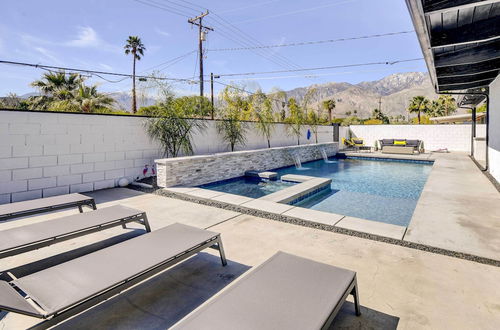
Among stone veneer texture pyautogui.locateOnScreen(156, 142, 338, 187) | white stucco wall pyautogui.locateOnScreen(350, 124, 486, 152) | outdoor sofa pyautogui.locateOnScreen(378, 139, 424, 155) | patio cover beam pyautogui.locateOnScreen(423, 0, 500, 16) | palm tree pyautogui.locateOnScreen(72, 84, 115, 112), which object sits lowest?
stone veneer texture pyautogui.locateOnScreen(156, 142, 338, 187)

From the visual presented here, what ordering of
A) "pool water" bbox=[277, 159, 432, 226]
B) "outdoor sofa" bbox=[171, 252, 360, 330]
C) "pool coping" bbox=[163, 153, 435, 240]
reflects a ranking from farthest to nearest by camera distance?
"pool water" bbox=[277, 159, 432, 226] → "pool coping" bbox=[163, 153, 435, 240] → "outdoor sofa" bbox=[171, 252, 360, 330]

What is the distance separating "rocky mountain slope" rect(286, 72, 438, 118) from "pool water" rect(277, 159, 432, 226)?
228 feet

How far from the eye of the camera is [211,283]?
258 cm

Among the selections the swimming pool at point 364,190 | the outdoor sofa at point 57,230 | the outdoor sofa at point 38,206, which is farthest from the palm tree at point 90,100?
the outdoor sofa at point 57,230

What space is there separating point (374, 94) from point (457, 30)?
483ft

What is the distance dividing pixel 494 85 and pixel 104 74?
1272cm

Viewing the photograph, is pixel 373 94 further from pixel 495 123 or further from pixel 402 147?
pixel 495 123

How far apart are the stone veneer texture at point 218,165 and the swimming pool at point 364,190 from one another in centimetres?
36

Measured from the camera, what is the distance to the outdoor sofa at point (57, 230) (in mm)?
2687

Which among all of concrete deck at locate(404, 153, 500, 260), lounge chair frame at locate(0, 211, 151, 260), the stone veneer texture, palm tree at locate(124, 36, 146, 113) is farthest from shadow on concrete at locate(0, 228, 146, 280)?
palm tree at locate(124, 36, 146, 113)

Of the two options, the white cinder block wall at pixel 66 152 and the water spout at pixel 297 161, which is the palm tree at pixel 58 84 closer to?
the white cinder block wall at pixel 66 152

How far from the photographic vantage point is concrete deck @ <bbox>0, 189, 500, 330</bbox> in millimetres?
2068

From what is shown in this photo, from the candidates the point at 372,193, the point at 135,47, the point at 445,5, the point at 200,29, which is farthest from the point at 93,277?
the point at 135,47

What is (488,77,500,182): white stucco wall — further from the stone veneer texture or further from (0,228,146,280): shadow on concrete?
(0,228,146,280): shadow on concrete
